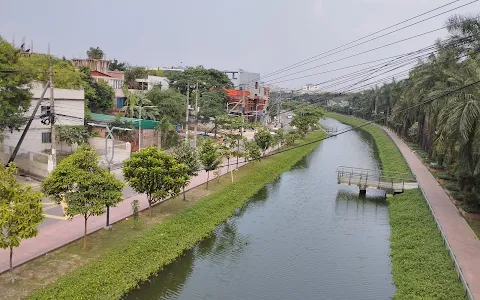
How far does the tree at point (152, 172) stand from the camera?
19875 millimetres

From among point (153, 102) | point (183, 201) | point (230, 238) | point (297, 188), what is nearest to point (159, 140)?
point (153, 102)

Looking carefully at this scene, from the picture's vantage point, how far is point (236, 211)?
86.0 ft

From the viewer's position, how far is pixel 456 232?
20516 millimetres

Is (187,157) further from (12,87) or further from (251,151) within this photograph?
(12,87)

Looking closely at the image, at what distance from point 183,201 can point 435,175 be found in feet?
67.0

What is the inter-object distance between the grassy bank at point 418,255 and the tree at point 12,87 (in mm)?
21376

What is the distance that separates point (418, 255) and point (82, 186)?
13541 millimetres

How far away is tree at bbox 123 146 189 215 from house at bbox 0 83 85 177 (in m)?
8.10

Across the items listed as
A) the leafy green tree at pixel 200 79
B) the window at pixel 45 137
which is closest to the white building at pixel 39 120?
the window at pixel 45 137

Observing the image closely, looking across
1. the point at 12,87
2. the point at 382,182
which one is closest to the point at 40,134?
the point at 12,87

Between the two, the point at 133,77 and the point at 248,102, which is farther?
the point at 248,102

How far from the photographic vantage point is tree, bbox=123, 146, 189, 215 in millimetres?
19875

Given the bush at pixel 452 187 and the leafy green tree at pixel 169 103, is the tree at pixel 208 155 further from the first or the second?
the leafy green tree at pixel 169 103

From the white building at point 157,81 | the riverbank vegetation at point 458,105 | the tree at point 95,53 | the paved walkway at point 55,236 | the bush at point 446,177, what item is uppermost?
the tree at point 95,53
